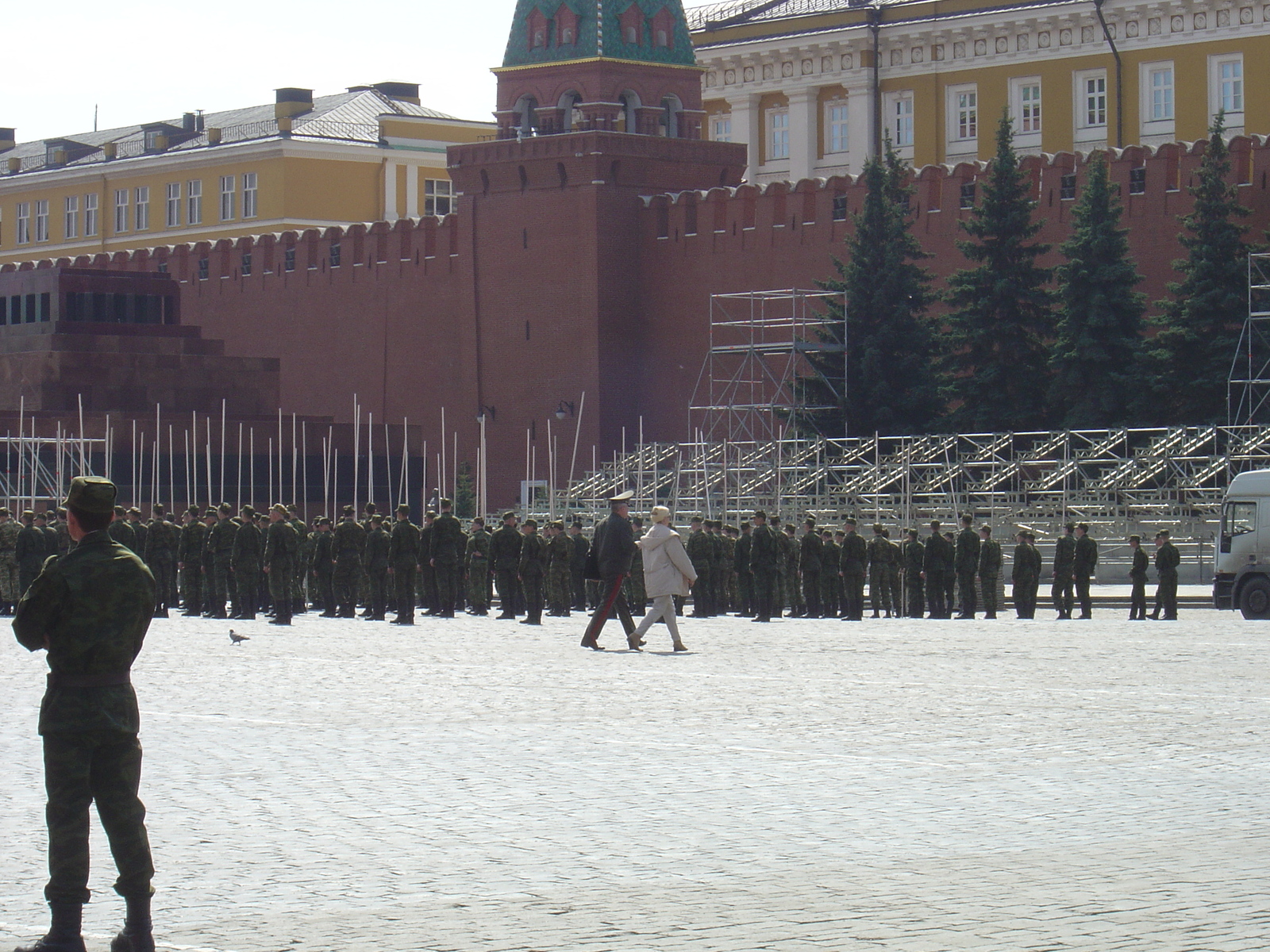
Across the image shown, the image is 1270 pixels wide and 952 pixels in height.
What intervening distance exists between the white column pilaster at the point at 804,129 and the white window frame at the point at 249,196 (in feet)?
51.7

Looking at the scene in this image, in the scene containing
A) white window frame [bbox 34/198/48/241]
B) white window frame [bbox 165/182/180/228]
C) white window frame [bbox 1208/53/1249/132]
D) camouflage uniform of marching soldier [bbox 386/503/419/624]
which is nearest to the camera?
camouflage uniform of marching soldier [bbox 386/503/419/624]

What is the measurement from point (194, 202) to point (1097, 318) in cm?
3313

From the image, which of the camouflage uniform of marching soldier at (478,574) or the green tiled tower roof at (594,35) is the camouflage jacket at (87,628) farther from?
the green tiled tower roof at (594,35)

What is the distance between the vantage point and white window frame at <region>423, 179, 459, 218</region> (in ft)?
204

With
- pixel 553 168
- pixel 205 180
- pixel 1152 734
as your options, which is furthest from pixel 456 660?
pixel 205 180

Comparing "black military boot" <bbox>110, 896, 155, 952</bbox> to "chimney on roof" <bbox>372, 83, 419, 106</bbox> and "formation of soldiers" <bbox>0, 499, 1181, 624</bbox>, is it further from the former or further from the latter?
"chimney on roof" <bbox>372, 83, 419, 106</bbox>

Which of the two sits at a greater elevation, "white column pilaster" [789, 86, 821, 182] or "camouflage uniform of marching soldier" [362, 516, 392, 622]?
"white column pilaster" [789, 86, 821, 182]

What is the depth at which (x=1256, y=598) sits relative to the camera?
851 inches

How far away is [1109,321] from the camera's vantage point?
34031mm

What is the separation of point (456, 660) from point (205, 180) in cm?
4774

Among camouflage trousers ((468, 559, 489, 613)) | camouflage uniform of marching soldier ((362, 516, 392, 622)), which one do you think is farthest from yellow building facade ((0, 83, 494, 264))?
camouflage uniform of marching soldier ((362, 516, 392, 622))

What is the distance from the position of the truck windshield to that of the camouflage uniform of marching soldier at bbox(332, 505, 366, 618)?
27.2 ft

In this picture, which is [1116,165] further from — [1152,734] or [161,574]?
[1152,734]

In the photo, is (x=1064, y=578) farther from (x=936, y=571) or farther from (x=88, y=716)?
(x=88, y=716)
